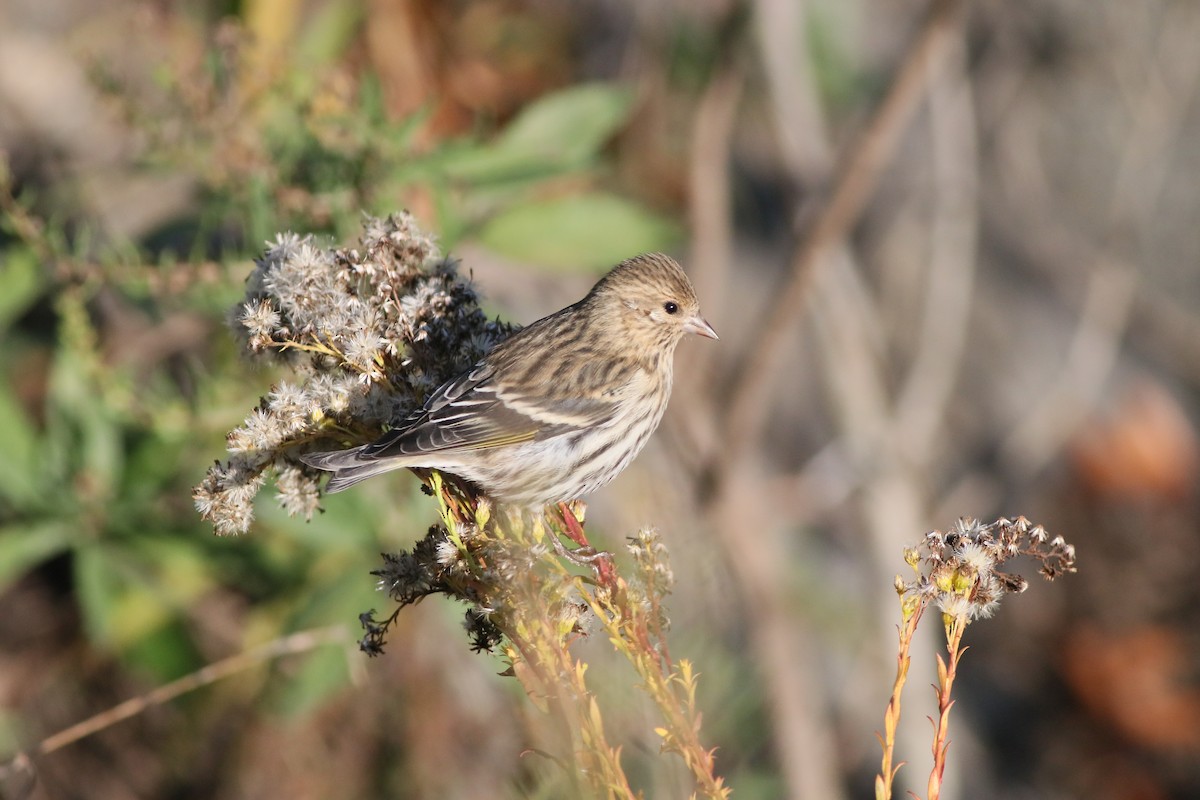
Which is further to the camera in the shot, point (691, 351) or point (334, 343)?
point (691, 351)

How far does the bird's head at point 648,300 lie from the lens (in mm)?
3143

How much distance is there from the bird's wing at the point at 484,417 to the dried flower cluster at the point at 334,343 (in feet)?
0.20

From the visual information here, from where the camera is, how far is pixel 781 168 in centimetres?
568

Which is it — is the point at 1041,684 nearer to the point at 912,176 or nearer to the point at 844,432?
the point at 844,432

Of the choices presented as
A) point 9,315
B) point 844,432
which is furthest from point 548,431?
point 844,432

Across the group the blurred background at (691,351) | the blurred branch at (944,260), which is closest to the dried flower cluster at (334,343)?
the blurred background at (691,351)

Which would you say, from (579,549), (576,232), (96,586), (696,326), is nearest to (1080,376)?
(576,232)

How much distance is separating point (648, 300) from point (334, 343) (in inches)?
49.9

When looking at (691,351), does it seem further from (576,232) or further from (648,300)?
(648,300)

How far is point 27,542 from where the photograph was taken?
369 centimetres

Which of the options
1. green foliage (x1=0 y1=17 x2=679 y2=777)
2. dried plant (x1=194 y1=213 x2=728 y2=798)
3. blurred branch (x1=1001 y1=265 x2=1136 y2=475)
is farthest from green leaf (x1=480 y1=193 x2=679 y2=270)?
blurred branch (x1=1001 y1=265 x2=1136 y2=475)

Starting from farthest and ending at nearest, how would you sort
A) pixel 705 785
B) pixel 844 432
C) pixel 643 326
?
pixel 844 432 → pixel 643 326 → pixel 705 785

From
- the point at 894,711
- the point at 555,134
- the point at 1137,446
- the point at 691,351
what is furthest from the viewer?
the point at 1137,446

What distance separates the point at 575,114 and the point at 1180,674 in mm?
3858
